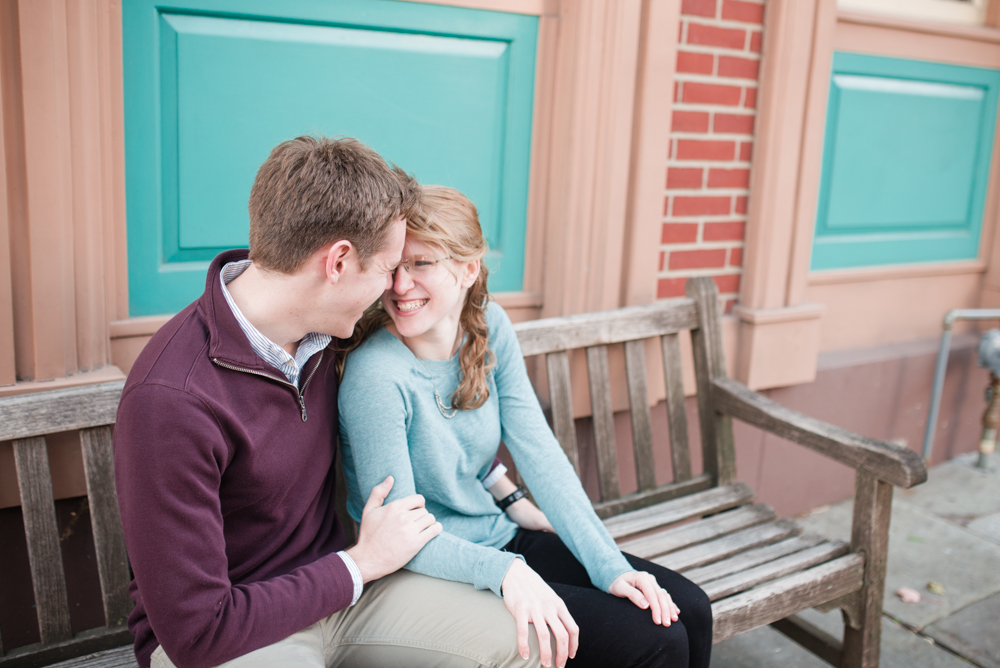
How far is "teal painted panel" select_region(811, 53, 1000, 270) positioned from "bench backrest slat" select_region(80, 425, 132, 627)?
293 centimetres

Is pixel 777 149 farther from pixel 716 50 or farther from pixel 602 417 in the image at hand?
pixel 602 417

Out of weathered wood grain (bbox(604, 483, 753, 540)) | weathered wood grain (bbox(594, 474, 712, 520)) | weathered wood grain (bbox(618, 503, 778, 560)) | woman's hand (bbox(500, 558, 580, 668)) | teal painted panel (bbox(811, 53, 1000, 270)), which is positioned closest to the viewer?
woman's hand (bbox(500, 558, 580, 668))

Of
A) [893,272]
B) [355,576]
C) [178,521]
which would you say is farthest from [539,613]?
[893,272]

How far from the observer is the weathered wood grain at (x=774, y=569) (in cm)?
210

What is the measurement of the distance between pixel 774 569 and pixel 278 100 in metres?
1.88

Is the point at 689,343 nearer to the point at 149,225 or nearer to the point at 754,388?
the point at 754,388

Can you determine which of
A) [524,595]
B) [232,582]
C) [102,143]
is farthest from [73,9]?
[524,595]

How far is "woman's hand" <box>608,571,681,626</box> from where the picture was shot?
5.79 feet

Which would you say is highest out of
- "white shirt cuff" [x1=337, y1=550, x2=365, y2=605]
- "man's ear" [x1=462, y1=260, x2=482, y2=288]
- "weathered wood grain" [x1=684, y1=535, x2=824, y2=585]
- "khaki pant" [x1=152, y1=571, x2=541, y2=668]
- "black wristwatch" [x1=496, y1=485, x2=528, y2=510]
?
"man's ear" [x1=462, y1=260, x2=482, y2=288]

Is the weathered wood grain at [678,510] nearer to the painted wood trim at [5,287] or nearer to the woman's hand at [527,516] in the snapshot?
the woman's hand at [527,516]

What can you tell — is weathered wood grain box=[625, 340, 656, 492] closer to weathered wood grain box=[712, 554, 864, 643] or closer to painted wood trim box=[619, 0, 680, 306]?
painted wood trim box=[619, 0, 680, 306]

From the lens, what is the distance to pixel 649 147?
105 inches

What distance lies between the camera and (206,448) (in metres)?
1.40

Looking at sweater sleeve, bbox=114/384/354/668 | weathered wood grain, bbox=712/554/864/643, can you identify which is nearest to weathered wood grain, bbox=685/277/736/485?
weathered wood grain, bbox=712/554/864/643
